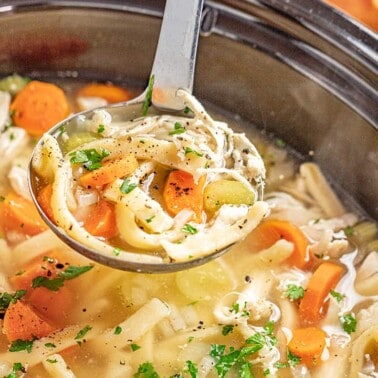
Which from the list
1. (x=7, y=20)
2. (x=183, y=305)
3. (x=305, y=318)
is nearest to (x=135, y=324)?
(x=183, y=305)

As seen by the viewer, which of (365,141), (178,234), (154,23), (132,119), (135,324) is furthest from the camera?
(154,23)

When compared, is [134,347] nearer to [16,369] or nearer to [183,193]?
[16,369]

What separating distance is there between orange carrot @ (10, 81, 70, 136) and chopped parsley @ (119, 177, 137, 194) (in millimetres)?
879

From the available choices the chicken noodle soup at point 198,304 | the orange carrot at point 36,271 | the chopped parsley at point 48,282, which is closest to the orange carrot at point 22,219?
the chicken noodle soup at point 198,304

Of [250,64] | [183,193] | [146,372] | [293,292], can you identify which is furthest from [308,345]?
[250,64]

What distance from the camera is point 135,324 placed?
8.80 feet

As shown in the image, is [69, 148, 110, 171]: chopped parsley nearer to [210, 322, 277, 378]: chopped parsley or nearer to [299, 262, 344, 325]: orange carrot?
[210, 322, 277, 378]: chopped parsley

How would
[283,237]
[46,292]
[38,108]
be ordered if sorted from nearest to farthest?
1. [46,292]
2. [283,237]
3. [38,108]

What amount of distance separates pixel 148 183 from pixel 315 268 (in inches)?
28.9

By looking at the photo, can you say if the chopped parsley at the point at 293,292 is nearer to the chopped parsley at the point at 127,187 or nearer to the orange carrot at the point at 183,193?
the orange carrot at the point at 183,193

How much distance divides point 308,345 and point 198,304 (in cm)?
39

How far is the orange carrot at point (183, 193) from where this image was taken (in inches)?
100

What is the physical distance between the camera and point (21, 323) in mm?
2594

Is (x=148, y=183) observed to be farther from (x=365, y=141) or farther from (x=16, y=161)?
(x=365, y=141)
